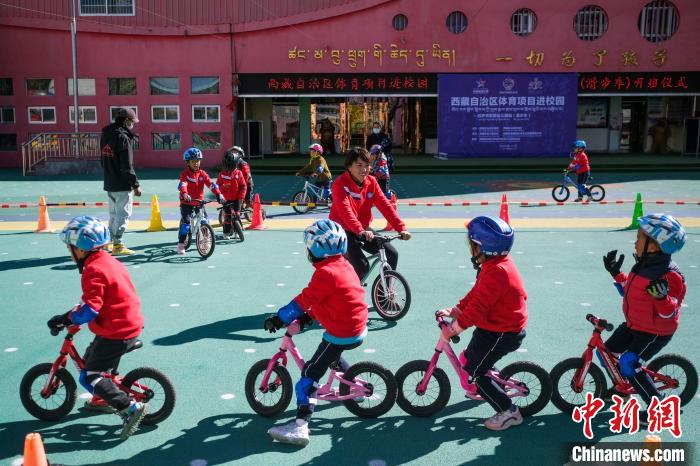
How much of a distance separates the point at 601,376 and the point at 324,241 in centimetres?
244

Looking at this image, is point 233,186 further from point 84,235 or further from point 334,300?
point 334,300

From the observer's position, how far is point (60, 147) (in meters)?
28.9

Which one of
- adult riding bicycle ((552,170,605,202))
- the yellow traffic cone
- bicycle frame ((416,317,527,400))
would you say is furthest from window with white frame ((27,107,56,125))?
bicycle frame ((416,317,527,400))

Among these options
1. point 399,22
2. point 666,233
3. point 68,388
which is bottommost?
point 68,388

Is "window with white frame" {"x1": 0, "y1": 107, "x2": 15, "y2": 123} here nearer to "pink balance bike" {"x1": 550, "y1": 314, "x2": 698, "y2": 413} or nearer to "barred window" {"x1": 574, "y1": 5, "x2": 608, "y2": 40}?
"barred window" {"x1": 574, "y1": 5, "x2": 608, "y2": 40}

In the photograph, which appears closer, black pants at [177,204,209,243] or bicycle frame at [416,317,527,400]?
bicycle frame at [416,317,527,400]

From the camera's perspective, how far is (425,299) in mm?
8242

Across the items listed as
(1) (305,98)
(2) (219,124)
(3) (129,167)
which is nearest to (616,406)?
(3) (129,167)

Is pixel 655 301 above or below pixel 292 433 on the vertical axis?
above

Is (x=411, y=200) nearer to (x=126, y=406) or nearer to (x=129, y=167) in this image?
(x=129, y=167)

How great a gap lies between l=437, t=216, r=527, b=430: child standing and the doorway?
33802 millimetres

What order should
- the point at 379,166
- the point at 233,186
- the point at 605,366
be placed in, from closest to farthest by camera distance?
1. the point at 605,366
2. the point at 233,186
3. the point at 379,166

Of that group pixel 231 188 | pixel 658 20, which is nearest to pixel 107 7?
pixel 231 188

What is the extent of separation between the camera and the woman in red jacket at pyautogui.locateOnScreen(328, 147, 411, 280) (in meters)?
7.08
